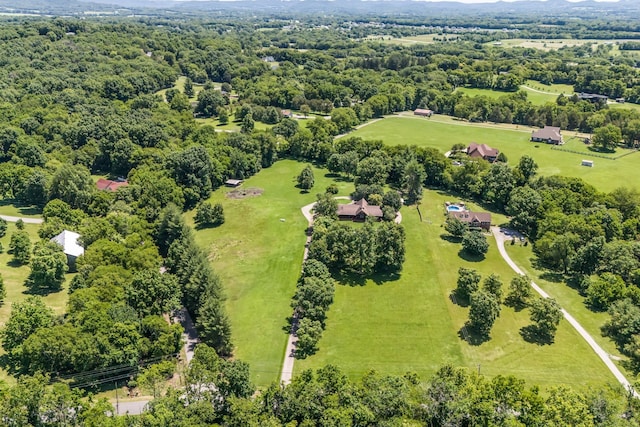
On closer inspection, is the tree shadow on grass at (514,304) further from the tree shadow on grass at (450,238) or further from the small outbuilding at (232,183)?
the small outbuilding at (232,183)

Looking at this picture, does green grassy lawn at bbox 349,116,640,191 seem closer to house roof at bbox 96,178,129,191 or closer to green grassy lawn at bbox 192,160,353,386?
green grassy lawn at bbox 192,160,353,386

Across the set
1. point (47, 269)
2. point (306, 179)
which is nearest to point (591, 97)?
point (306, 179)

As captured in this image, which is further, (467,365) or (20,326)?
(467,365)

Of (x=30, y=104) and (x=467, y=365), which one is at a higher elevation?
(x=30, y=104)

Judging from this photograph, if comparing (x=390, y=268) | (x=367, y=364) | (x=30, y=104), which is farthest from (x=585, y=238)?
(x=30, y=104)

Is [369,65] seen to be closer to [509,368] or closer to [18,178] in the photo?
[18,178]

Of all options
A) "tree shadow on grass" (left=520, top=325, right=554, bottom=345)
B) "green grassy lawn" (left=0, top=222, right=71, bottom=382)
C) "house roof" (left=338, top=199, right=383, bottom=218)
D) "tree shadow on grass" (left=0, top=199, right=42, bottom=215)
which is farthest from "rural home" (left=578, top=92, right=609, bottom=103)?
"tree shadow on grass" (left=0, top=199, right=42, bottom=215)

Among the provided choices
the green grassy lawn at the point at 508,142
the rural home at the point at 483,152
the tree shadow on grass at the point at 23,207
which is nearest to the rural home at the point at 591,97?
the green grassy lawn at the point at 508,142
